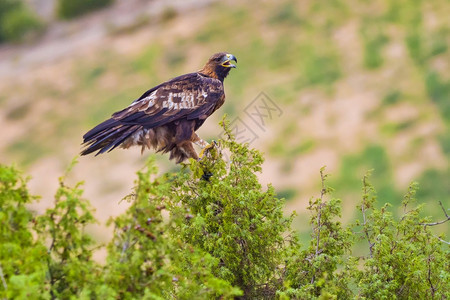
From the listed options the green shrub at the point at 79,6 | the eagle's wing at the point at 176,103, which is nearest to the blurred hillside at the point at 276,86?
the green shrub at the point at 79,6

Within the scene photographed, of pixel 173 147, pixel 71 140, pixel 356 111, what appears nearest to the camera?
pixel 173 147

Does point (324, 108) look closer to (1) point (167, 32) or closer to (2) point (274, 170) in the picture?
(2) point (274, 170)

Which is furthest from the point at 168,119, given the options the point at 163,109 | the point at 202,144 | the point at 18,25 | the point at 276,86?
the point at 18,25

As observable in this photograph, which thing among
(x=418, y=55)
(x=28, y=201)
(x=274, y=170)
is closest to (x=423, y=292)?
(x=28, y=201)

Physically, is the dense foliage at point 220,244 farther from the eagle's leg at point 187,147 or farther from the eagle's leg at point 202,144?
the eagle's leg at point 187,147

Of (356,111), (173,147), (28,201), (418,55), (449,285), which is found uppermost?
(418,55)

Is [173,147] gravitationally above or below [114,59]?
below

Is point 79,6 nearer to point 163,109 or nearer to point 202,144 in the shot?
point 163,109

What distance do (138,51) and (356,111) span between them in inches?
603

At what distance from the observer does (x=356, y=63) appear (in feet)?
127

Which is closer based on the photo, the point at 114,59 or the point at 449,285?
the point at 449,285

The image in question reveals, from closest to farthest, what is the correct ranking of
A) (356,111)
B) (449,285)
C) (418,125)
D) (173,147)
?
(449,285) → (173,147) → (418,125) → (356,111)

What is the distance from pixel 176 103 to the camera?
9.31 m

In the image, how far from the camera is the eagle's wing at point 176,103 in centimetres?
904
